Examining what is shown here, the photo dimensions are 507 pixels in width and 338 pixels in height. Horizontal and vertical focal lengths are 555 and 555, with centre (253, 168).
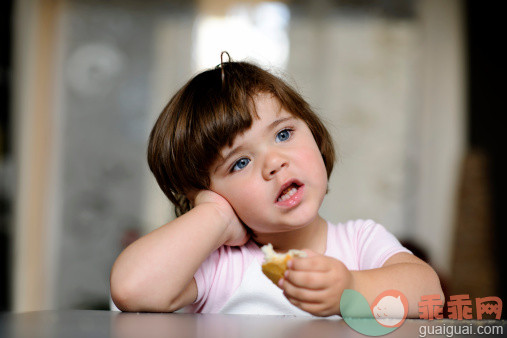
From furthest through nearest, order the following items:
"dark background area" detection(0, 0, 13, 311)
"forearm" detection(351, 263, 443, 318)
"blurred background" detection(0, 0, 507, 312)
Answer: "blurred background" detection(0, 0, 507, 312), "dark background area" detection(0, 0, 13, 311), "forearm" detection(351, 263, 443, 318)

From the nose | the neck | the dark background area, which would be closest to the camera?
the nose

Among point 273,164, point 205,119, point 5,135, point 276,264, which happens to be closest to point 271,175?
point 273,164

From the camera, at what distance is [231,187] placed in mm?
941

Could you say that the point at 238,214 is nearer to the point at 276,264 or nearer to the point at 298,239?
the point at 298,239

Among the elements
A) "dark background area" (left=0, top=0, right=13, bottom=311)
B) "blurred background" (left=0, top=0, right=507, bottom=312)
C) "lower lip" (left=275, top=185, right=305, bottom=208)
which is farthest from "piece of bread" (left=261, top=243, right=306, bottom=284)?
"dark background area" (left=0, top=0, right=13, bottom=311)

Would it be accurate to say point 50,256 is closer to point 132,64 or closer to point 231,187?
point 132,64

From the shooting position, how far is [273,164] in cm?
90

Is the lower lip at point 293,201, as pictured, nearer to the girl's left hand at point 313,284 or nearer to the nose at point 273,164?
the nose at point 273,164

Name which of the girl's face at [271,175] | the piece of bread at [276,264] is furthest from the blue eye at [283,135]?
the piece of bread at [276,264]

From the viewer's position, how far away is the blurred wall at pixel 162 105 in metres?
3.80

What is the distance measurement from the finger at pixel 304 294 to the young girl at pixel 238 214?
11cm

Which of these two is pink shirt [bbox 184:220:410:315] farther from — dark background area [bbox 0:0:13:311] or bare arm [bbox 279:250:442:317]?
dark background area [bbox 0:0:13:311]

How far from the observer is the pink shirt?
955 mm

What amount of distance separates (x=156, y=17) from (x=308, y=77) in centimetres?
117
